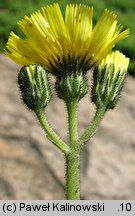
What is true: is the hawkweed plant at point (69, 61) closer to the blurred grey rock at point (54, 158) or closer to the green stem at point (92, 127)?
the green stem at point (92, 127)

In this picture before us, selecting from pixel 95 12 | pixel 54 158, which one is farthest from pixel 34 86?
pixel 95 12

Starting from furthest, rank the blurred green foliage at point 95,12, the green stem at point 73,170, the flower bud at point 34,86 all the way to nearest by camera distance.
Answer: the blurred green foliage at point 95,12 < the flower bud at point 34,86 < the green stem at point 73,170

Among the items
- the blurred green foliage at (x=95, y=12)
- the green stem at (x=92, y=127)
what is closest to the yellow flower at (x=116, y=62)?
the green stem at (x=92, y=127)

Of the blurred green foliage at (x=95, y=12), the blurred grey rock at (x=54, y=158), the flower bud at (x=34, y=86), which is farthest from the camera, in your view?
the blurred green foliage at (x=95, y=12)

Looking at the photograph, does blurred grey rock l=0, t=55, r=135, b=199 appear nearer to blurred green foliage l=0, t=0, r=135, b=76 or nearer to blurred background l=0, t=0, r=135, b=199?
blurred background l=0, t=0, r=135, b=199

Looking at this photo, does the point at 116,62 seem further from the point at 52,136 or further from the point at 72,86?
the point at 52,136

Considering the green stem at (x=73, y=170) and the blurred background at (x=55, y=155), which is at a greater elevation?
the blurred background at (x=55, y=155)

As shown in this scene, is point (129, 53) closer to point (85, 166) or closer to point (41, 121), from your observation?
point (85, 166)

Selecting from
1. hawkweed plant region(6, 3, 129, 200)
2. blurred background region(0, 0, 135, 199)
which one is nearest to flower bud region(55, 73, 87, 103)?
hawkweed plant region(6, 3, 129, 200)
